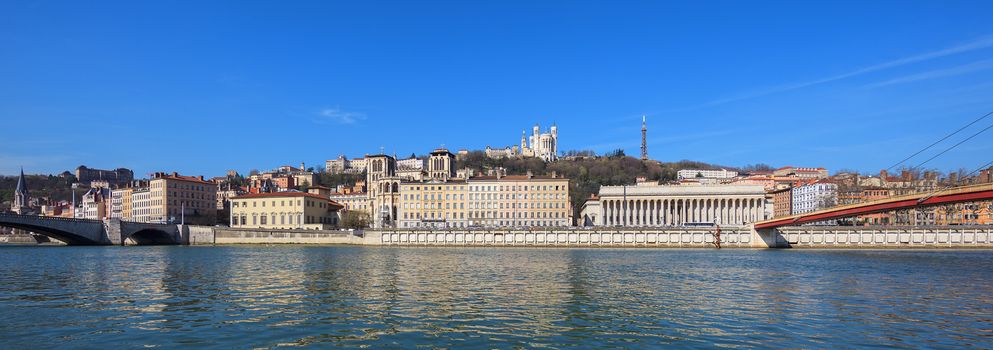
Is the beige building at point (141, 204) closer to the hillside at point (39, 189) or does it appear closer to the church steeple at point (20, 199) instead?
the church steeple at point (20, 199)

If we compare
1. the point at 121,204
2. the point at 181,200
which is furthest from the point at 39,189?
the point at 181,200

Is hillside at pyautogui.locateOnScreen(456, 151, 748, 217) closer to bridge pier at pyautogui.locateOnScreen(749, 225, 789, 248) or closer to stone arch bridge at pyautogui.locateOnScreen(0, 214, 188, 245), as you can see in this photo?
bridge pier at pyautogui.locateOnScreen(749, 225, 789, 248)

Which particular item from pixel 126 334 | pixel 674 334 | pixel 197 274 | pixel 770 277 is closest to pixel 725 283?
pixel 770 277

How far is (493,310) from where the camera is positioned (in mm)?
19219

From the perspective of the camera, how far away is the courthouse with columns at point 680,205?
4579 inches

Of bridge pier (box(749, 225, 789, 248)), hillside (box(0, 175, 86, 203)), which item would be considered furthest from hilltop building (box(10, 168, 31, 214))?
bridge pier (box(749, 225, 789, 248))

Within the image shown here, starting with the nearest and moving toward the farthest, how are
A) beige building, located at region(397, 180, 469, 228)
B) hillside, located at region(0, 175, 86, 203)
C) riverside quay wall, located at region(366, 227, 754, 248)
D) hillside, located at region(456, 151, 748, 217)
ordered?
riverside quay wall, located at region(366, 227, 754, 248) < beige building, located at region(397, 180, 469, 228) < hillside, located at region(456, 151, 748, 217) < hillside, located at region(0, 175, 86, 203)

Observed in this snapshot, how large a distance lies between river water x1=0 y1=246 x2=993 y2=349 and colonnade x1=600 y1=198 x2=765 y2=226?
8574 centimetres

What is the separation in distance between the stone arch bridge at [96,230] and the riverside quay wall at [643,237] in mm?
3711

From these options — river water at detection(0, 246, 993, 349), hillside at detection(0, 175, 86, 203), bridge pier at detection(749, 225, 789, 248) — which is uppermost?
hillside at detection(0, 175, 86, 203)

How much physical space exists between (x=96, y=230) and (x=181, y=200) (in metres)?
36.3

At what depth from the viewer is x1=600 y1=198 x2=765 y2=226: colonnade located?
117 metres

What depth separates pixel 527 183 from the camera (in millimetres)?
108438

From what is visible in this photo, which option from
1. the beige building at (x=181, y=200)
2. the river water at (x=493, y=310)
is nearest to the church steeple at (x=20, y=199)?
the beige building at (x=181, y=200)
